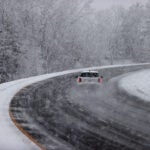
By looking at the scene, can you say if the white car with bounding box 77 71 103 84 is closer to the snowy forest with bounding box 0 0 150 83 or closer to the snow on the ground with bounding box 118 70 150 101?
the snow on the ground with bounding box 118 70 150 101

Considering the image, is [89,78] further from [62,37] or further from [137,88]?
[62,37]

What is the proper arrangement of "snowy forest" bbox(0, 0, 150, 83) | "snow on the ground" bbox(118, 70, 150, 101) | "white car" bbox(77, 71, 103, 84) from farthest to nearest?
"snowy forest" bbox(0, 0, 150, 83) < "white car" bbox(77, 71, 103, 84) < "snow on the ground" bbox(118, 70, 150, 101)

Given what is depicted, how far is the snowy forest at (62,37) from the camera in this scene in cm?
4181

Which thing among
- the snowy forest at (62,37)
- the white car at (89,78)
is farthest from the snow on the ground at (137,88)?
the snowy forest at (62,37)

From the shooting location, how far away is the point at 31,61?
4622cm

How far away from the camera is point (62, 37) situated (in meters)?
56.6

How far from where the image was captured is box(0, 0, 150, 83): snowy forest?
137 ft

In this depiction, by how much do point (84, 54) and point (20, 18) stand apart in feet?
52.8

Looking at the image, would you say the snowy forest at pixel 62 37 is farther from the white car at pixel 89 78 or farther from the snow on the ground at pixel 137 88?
the white car at pixel 89 78

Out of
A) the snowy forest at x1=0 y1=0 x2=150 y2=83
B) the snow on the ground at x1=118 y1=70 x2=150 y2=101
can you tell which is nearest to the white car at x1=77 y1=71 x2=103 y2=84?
the snow on the ground at x1=118 y1=70 x2=150 y2=101

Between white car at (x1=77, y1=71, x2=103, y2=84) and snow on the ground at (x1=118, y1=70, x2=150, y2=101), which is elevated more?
white car at (x1=77, y1=71, x2=103, y2=84)

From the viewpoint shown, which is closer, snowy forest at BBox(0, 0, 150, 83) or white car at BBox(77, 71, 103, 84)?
white car at BBox(77, 71, 103, 84)

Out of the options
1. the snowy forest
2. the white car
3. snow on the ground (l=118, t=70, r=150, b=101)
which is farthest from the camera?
the snowy forest

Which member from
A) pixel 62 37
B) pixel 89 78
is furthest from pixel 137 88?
pixel 62 37
